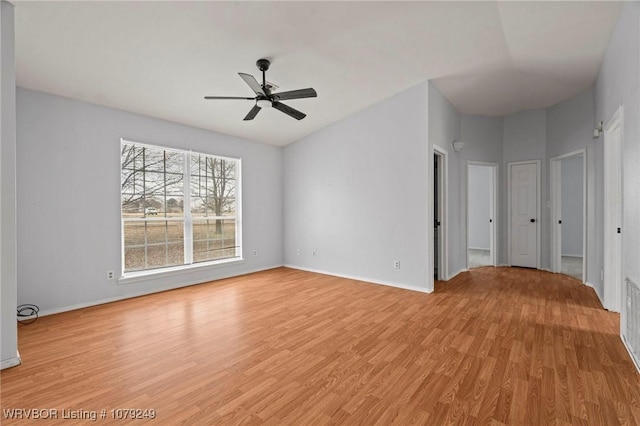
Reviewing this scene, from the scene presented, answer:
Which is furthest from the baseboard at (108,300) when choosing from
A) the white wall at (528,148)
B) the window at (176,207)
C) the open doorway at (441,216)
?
the white wall at (528,148)

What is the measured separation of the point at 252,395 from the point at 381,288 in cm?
304

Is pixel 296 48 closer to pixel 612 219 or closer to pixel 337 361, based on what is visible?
pixel 337 361

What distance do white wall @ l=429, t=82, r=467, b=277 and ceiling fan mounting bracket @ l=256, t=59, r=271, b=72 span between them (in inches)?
97.7

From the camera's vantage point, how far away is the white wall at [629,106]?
237 cm

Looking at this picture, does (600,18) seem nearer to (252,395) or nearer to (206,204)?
(252,395)

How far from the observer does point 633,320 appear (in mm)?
2463

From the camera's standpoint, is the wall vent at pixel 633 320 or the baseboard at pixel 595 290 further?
the baseboard at pixel 595 290

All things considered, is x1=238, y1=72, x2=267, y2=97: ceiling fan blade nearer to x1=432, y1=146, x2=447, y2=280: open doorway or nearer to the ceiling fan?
the ceiling fan

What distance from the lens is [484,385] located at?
6.81ft

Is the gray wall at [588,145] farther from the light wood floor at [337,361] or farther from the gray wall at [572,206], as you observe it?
Result: the gray wall at [572,206]

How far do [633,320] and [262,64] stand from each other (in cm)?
423

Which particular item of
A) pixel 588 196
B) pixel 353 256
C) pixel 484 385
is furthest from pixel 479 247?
pixel 484 385

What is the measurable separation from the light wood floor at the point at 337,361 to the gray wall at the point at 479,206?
14.3 feet

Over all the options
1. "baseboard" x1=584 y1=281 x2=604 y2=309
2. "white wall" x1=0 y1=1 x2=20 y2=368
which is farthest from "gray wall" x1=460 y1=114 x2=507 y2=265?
"white wall" x1=0 y1=1 x2=20 y2=368
